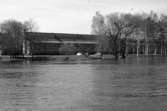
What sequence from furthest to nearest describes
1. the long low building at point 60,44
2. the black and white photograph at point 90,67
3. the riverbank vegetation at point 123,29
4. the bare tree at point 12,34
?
the long low building at point 60,44, the bare tree at point 12,34, the riverbank vegetation at point 123,29, the black and white photograph at point 90,67

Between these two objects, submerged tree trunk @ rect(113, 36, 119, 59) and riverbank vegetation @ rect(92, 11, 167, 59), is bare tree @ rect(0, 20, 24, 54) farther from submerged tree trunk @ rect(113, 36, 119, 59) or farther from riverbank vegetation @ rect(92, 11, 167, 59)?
submerged tree trunk @ rect(113, 36, 119, 59)

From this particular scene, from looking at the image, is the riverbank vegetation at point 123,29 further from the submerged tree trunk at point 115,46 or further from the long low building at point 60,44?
the long low building at point 60,44

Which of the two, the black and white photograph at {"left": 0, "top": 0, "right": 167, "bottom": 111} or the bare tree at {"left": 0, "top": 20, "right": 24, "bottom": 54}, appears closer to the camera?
the black and white photograph at {"left": 0, "top": 0, "right": 167, "bottom": 111}

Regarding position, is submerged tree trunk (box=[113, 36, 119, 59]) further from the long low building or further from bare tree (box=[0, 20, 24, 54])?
bare tree (box=[0, 20, 24, 54])

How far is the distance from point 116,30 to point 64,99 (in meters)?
72.2

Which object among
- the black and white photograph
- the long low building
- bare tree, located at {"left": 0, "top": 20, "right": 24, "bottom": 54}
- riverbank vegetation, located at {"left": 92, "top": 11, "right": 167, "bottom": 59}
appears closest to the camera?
the black and white photograph

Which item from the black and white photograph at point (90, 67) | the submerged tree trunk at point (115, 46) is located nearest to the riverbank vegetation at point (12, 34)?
the black and white photograph at point (90, 67)

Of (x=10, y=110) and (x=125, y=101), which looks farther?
(x=125, y=101)

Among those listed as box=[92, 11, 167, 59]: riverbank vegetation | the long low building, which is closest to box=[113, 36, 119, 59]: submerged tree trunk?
box=[92, 11, 167, 59]: riverbank vegetation

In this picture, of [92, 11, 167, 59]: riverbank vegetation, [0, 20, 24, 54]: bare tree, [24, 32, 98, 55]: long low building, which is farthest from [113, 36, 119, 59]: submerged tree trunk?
[0, 20, 24, 54]: bare tree

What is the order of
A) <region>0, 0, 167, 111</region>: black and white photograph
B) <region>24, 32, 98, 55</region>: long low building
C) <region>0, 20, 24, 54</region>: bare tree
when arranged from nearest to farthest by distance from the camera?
<region>0, 0, 167, 111</region>: black and white photograph → <region>0, 20, 24, 54</region>: bare tree → <region>24, 32, 98, 55</region>: long low building

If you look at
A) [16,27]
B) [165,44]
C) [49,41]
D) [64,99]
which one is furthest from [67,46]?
[64,99]

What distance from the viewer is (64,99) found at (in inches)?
513

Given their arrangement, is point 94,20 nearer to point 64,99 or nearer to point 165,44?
point 165,44
